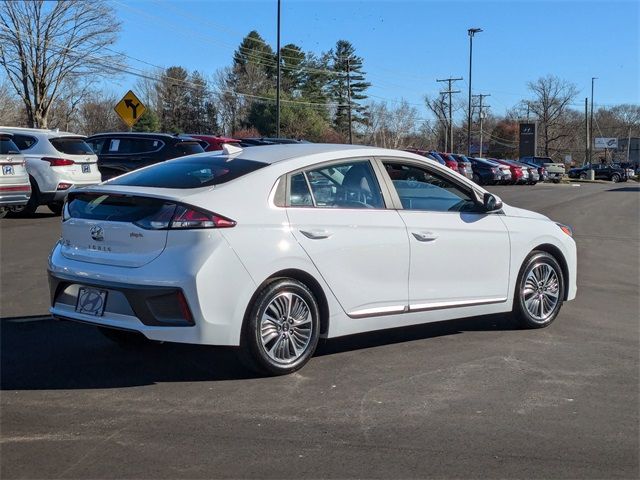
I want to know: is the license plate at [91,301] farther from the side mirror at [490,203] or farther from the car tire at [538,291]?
the car tire at [538,291]

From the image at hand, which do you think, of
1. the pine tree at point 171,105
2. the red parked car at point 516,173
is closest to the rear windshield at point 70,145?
the red parked car at point 516,173

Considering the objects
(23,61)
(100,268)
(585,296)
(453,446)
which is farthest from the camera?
(23,61)

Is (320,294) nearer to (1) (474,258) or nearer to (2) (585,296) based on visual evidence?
(1) (474,258)

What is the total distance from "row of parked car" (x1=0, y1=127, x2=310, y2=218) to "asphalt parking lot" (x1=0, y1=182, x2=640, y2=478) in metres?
7.05

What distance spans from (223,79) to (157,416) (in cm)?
7894

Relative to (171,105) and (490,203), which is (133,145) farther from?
(171,105)

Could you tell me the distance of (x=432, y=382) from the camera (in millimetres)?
5090

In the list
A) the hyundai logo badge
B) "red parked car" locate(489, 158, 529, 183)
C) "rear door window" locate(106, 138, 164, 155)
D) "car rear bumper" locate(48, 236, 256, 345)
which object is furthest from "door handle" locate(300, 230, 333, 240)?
"red parked car" locate(489, 158, 529, 183)

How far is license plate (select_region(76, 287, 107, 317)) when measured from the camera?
4859mm

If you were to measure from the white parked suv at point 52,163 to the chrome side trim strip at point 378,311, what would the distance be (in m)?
10.7

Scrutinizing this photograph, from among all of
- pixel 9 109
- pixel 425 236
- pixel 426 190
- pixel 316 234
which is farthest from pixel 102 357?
pixel 9 109

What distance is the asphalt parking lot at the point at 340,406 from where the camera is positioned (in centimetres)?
374

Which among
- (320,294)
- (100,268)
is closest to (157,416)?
(100,268)

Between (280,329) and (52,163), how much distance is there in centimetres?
1125
